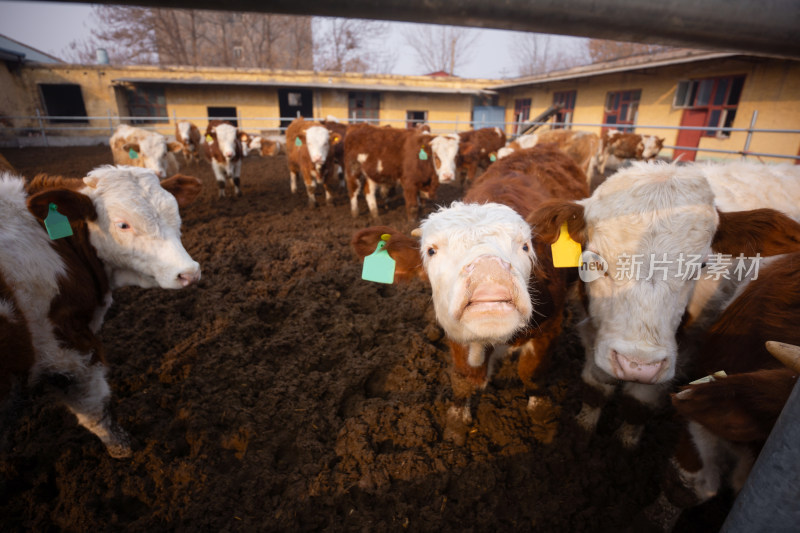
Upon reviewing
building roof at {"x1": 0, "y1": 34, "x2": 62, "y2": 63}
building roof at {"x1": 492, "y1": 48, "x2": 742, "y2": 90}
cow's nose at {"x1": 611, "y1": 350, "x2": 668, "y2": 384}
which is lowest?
cow's nose at {"x1": 611, "y1": 350, "x2": 668, "y2": 384}

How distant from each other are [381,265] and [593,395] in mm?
1707

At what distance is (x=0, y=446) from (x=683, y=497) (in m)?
3.63

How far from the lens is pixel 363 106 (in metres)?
23.7

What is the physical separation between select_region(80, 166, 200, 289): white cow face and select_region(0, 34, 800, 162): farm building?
496 inches

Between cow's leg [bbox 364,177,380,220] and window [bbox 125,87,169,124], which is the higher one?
window [bbox 125,87,169,124]

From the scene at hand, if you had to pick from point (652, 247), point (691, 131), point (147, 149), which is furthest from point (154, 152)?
point (691, 131)

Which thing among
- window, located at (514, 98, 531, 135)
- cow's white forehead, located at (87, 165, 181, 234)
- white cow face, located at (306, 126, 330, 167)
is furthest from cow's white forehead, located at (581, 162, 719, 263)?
window, located at (514, 98, 531, 135)

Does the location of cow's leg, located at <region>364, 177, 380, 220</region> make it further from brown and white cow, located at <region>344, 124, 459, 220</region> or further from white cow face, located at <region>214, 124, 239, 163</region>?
white cow face, located at <region>214, 124, 239, 163</region>

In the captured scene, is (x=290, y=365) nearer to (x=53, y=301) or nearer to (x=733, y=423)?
(x=53, y=301)

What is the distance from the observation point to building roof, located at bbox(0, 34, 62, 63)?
1828 cm

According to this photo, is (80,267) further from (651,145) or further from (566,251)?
(651,145)

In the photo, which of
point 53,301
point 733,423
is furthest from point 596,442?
point 53,301

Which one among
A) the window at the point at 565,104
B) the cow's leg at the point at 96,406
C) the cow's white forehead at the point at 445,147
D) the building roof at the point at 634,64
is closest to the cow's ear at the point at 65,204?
the cow's leg at the point at 96,406

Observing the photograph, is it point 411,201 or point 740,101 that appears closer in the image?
point 411,201
